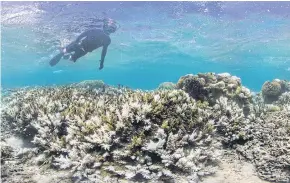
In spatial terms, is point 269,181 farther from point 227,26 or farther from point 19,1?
point 227,26

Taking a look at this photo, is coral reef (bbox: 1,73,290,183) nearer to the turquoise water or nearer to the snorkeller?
the snorkeller

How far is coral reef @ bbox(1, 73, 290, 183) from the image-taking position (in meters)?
4.55

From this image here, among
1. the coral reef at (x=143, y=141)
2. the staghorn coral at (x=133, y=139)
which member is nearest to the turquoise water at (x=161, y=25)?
the coral reef at (x=143, y=141)

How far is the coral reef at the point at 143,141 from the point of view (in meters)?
4.55

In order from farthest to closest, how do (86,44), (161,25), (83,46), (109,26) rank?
(161,25) < (109,26) < (86,44) < (83,46)

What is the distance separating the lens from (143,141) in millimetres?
4785

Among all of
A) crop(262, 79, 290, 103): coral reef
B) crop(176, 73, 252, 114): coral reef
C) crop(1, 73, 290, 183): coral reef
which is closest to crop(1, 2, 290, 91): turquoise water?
crop(262, 79, 290, 103): coral reef

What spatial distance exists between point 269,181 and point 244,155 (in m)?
0.85

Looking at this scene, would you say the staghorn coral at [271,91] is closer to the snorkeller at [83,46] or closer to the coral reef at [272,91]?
the coral reef at [272,91]

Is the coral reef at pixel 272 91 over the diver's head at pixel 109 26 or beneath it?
beneath

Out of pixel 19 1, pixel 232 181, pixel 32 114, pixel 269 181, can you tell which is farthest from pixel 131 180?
pixel 19 1

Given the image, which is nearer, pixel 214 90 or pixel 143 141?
pixel 143 141

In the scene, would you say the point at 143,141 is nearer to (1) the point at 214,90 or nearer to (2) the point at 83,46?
(1) the point at 214,90

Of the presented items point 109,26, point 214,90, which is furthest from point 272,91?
point 109,26
